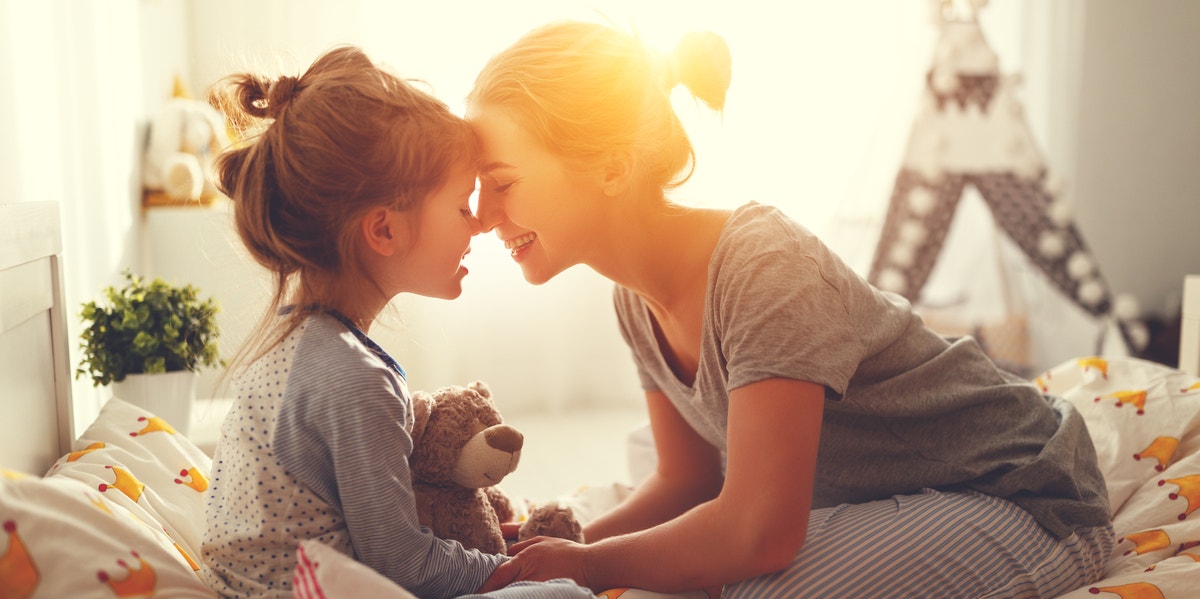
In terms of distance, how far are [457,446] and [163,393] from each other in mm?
920

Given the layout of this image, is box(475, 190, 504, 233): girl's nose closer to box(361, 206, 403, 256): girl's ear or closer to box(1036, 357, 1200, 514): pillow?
box(361, 206, 403, 256): girl's ear

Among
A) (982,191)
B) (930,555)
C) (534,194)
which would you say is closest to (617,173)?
(534,194)

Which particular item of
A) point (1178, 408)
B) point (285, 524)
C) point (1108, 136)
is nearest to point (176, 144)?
point (285, 524)

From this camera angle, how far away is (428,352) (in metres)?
3.18

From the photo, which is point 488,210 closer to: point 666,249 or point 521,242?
point 521,242

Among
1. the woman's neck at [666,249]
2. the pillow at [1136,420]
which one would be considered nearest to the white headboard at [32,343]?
the woman's neck at [666,249]

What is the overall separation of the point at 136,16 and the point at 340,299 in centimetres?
177

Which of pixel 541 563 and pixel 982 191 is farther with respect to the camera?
pixel 982 191

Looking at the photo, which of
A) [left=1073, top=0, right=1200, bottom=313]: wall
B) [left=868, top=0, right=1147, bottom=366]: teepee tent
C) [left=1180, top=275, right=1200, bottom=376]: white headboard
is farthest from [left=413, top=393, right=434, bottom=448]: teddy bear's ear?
[left=1073, top=0, right=1200, bottom=313]: wall

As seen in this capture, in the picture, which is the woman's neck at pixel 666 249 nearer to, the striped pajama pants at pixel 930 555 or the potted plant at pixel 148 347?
the striped pajama pants at pixel 930 555

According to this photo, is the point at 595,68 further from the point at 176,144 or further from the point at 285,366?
the point at 176,144

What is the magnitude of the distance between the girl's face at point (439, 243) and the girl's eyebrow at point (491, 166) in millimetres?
97

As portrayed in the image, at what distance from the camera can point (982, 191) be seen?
328cm

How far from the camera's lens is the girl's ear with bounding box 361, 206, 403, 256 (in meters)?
1.05
